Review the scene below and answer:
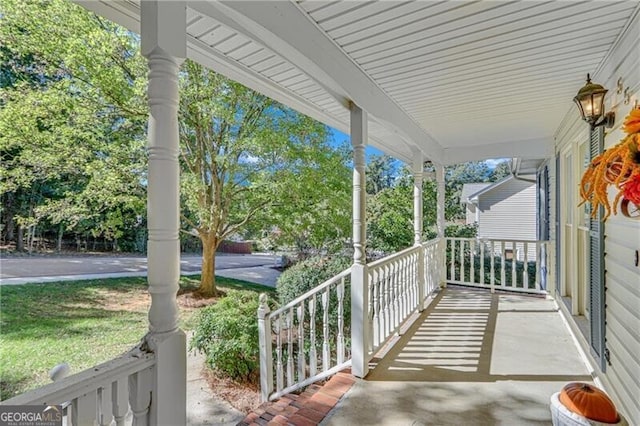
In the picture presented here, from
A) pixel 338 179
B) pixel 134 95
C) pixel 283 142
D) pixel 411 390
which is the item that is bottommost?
pixel 411 390

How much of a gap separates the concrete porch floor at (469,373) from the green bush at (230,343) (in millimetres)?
2087

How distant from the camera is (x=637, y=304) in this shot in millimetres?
1956

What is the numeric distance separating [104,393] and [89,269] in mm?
12316

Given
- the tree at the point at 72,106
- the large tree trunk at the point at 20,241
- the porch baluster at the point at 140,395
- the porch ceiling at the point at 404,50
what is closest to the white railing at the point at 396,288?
the porch ceiling at the point at 404,50

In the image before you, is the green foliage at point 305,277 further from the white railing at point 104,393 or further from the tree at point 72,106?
the white railing at point 104,393

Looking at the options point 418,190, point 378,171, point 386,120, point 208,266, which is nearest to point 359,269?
point 386,120

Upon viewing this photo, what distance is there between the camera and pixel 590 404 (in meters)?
1.69

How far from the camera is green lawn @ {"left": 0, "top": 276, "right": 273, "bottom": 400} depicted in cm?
561

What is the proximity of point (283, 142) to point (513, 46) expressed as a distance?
214 inches

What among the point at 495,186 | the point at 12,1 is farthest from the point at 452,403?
the point at 495,186

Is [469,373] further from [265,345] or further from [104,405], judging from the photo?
[104,405]

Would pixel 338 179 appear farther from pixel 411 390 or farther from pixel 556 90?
pixel 411 390

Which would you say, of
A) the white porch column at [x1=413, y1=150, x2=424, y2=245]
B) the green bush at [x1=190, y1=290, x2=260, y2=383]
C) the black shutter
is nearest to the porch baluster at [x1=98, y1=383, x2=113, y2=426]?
the black shutter

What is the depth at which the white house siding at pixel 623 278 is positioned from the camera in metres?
2.00
